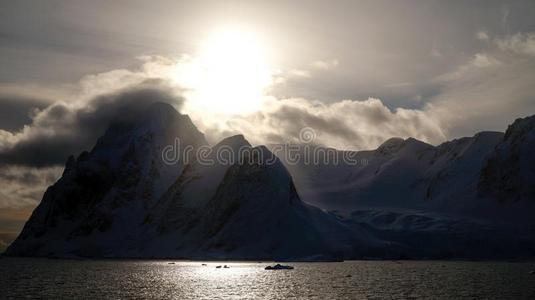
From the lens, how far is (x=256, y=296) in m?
105

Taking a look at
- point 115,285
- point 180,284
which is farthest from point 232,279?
point 115,285

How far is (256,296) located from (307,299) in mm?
10351

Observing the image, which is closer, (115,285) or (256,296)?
(256,296)

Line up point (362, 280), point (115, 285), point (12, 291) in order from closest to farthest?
point (12, 291) < point (115, 285) < point (362, 280)

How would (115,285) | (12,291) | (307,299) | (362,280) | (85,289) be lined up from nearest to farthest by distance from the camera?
(307,299) → (12,291) → (85,289) → (115,285) → (362,280)

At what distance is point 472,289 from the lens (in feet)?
373

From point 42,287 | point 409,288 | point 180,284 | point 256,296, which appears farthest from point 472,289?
point 42,287

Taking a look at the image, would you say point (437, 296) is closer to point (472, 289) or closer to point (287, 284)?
point (472, 289)

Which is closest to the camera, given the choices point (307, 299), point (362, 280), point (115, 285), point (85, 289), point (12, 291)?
point (307, 299)

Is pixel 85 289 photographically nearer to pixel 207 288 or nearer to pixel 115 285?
pixel 115 285

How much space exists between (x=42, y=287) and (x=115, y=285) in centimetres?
1485

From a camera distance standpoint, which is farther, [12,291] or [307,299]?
[12,291]

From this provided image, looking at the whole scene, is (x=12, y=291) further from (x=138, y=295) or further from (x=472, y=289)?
(x=472, y=289)

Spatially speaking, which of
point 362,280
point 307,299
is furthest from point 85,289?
point 362,280
